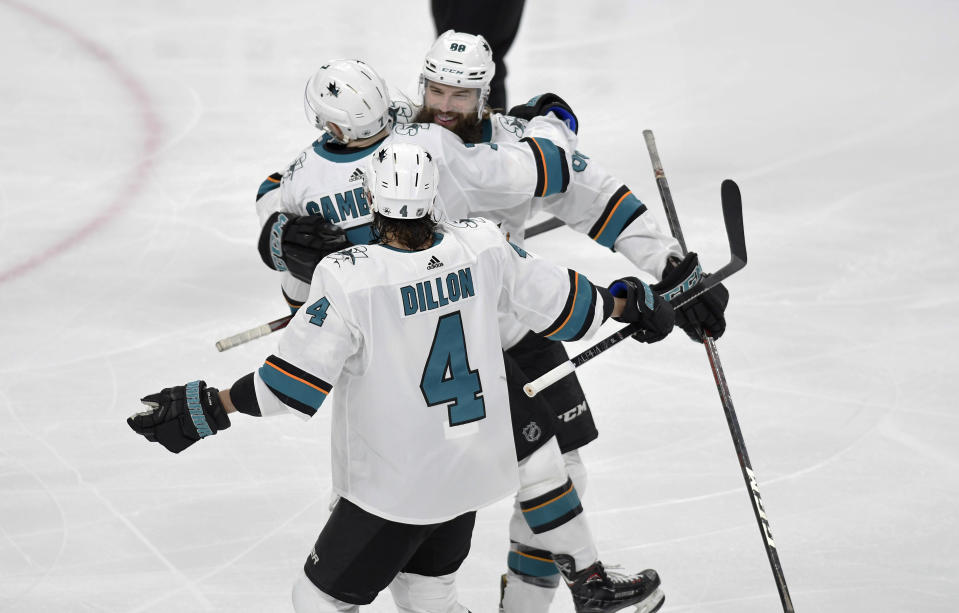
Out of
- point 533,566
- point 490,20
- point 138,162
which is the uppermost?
point 490,20

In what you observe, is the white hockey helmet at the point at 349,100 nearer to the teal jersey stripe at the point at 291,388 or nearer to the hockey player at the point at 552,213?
the hockey player at the point at 552,213

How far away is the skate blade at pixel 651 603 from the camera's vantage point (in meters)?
3.04

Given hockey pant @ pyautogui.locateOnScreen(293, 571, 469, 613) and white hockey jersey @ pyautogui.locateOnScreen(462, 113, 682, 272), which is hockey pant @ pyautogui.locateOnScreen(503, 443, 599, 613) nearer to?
hockey pant @ pyautogui.locateOnScreen(293, 571, 469, 613)

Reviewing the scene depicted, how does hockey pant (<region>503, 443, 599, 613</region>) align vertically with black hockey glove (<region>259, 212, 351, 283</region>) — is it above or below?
below

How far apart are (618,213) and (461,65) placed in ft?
1.76

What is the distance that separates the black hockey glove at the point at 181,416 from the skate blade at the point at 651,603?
1.25 m

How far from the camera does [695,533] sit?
3494mm

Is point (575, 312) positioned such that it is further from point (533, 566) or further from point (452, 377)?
point (533, 566)

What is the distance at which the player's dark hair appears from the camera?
2293 mm

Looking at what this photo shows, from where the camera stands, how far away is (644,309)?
264 centimetres

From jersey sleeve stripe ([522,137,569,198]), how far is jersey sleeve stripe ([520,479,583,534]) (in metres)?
0.67

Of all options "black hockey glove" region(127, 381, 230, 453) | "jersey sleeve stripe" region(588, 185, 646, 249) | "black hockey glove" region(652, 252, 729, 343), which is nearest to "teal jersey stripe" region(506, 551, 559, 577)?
"black hockey glove" region(652, 252, 729, 343)

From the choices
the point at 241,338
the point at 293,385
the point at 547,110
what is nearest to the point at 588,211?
the point at 547,110

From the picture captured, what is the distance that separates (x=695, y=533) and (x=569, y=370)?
118cm
